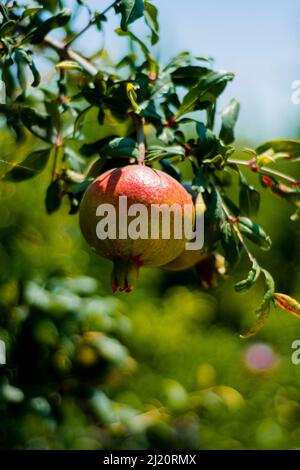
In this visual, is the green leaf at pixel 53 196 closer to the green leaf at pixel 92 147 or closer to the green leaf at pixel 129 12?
the green leaf at pixel 92 147

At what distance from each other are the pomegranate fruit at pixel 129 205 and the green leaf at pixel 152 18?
1.05 ft

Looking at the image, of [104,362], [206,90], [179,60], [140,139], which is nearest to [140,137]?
[140,139]

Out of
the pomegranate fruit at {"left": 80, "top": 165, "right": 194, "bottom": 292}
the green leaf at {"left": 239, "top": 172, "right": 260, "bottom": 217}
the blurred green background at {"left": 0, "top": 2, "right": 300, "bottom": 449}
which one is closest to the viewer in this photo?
the pomegranate fruit at {"left": 80, "top": 165, "right": 194, "bottom": 292}

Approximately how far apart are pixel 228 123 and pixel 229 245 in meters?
0.26

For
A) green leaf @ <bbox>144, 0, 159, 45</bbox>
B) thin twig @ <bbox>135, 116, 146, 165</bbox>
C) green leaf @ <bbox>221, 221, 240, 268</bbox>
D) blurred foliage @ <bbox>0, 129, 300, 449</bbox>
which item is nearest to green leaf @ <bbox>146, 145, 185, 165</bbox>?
thin twig @ <bbox>135, 116, 146, 165</bbox>

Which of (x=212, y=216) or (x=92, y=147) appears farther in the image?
(x=92, y=147)

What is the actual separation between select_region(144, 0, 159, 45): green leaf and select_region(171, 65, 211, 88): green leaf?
75mm

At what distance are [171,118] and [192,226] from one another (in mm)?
265

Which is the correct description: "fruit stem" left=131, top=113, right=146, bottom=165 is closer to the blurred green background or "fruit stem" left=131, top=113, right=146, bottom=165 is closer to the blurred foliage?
the blurred green background

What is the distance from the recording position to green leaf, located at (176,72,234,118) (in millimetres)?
1000

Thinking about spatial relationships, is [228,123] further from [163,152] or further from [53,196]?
[53,196]

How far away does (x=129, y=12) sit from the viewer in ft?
3.02
